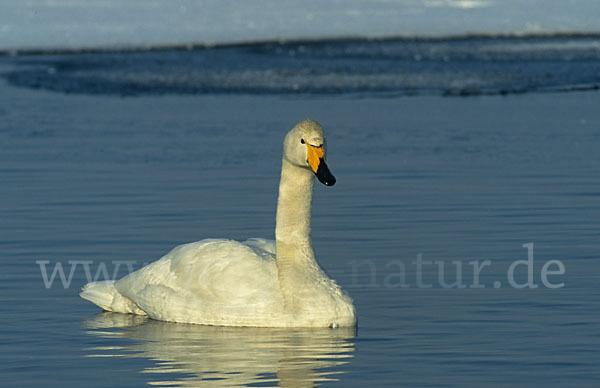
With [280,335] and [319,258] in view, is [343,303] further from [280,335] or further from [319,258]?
[319,258]

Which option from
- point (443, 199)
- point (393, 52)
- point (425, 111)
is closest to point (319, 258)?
point (443, 199)

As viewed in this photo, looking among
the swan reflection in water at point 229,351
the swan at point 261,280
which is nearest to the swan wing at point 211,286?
the swan at point 261,280

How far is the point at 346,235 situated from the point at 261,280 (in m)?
3.58

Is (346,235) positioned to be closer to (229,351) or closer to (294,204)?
(294,204)

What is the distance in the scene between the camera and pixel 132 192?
55.5 ft

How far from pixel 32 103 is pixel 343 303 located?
22.9 metres

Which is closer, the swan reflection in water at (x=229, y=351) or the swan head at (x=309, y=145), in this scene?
the swan reflection in water at (x=229, y=351)

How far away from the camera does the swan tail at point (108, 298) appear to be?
10.8 m

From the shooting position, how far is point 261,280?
10180mm

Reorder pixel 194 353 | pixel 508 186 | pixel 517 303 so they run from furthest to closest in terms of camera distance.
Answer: pixel 508 186
pixel 517 303
pixel 194 353

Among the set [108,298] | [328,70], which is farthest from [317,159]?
[328,70]

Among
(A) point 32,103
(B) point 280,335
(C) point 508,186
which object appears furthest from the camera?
(A) point 32,103

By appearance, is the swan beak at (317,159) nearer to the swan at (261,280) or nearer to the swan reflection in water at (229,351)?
the swan at (261,280)

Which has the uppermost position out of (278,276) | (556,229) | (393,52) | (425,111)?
(393,52)
